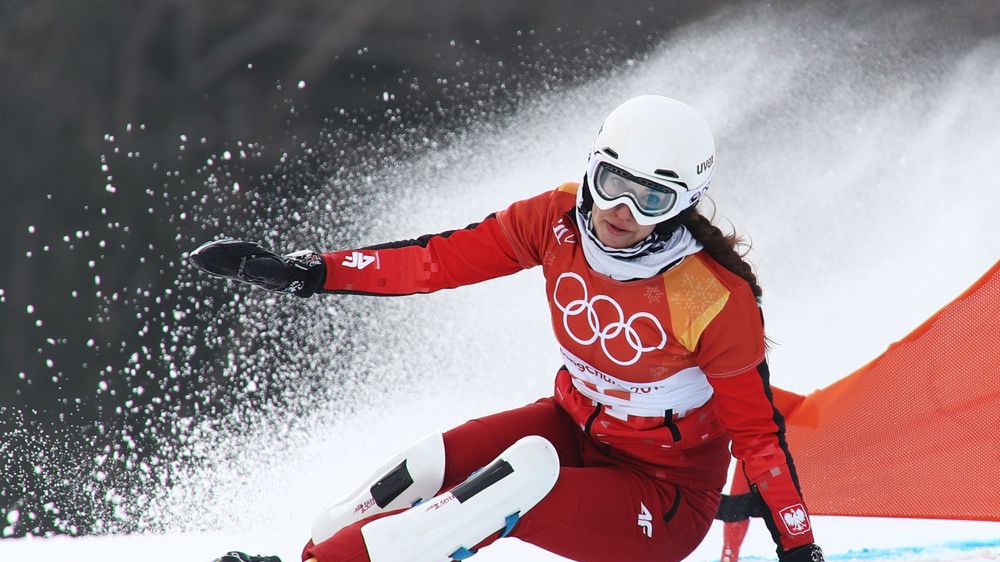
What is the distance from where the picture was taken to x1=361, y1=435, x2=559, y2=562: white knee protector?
1847 mm

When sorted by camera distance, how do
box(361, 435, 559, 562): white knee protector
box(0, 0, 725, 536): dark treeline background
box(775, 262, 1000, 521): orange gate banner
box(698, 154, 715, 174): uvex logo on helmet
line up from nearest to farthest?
box(361, 435, 559, 562): white knee protector
box(698, 154, 715, 174): uvex logo on helmet
box(775, 262, 1000, 521): orange gate banner
box(0, 0, 725, 536): dark treeline background

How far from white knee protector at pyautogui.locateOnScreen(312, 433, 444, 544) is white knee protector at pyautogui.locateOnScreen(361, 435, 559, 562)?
0.31 meters

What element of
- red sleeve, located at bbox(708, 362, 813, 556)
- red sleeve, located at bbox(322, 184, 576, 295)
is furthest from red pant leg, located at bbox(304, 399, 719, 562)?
red sleeve, located at bbox(322, 184, 576, 295)

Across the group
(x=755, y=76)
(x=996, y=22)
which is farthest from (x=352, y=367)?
(x=996, y=22)

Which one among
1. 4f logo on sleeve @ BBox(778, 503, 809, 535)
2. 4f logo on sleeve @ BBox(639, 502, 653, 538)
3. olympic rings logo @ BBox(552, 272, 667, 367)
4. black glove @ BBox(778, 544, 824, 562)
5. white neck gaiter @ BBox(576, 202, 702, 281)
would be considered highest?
white neck gaiter @ BBox(576, 202, 702, 281)

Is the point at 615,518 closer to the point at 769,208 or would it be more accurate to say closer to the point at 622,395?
the point at 622,395

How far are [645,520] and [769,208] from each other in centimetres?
357

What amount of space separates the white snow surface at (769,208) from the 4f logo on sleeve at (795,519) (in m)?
2.76

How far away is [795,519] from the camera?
2.02 meters

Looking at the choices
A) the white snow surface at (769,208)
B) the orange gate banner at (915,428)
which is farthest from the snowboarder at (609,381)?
the white snow surface at (769,208)

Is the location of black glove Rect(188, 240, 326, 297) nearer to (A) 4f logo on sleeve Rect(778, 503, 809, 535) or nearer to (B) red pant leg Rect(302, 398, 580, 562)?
(B) red pant leg Rect(302, 398, 580, 562)

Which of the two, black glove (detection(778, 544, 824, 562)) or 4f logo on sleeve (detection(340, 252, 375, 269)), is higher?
4f logo on sleeve (detection(340, 252, 375, 269))

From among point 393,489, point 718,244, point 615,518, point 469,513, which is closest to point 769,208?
point 718,244

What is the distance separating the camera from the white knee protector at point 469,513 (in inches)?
72.7
